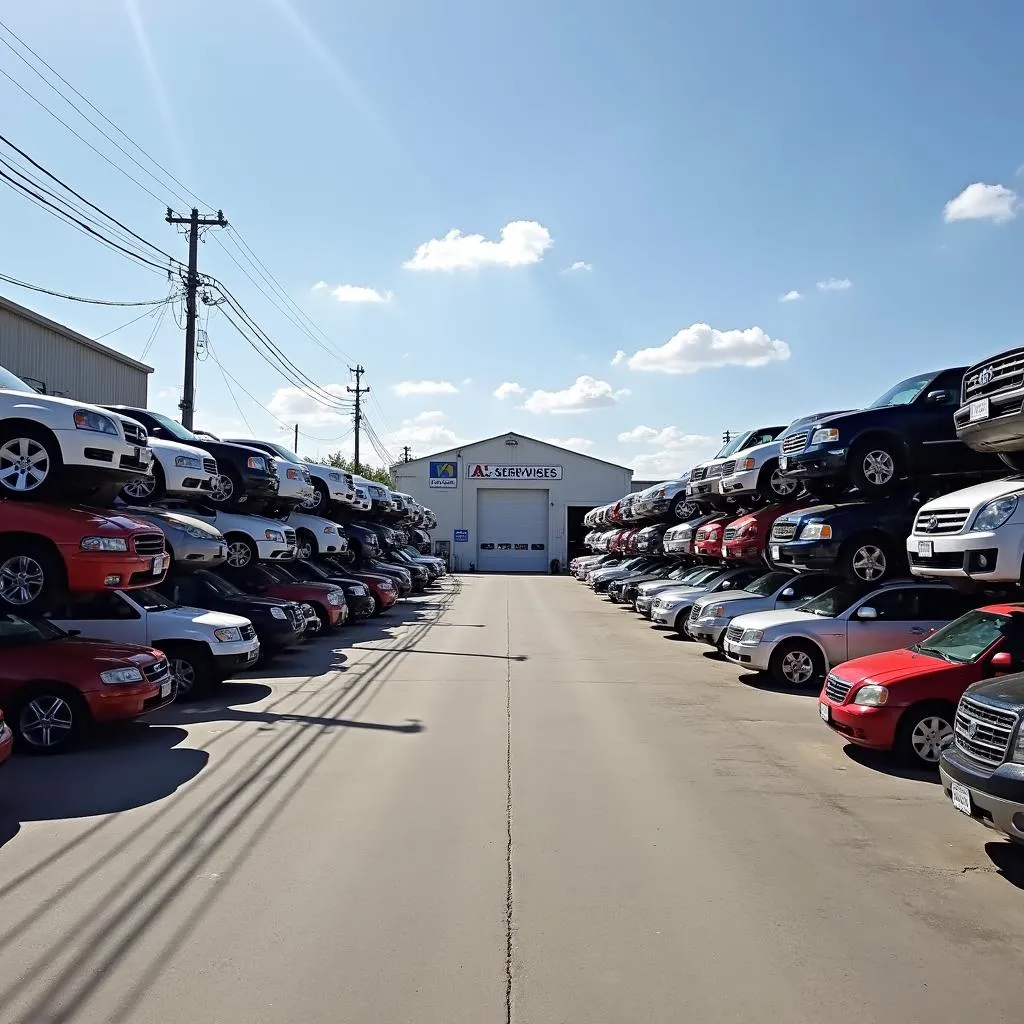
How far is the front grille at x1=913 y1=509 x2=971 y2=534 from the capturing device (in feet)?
29.3

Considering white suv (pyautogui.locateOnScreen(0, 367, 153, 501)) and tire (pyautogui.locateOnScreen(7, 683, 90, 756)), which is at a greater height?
white suv (pyautogui.locateOnScreen(0, 367, 153, 501))

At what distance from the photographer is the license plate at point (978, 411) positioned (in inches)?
346

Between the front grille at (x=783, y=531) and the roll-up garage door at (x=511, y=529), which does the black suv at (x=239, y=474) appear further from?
the roll-up garage door at (x=511, y=529)

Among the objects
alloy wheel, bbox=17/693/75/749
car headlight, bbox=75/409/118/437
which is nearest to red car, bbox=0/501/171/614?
car headlight, bbox=75/409/118/437

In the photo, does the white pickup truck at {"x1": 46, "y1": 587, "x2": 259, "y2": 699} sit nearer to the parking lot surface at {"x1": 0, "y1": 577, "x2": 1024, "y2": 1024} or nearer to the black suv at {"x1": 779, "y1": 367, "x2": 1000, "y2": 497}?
the parking lot surface at {"x1": 0, "y1": 577, "x2": 1024, "y2": 1024}

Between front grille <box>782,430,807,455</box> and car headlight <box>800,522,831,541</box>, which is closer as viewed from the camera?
car headlight <box>800,522,831,541</box>

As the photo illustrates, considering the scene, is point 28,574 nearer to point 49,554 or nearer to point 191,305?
point 49,554

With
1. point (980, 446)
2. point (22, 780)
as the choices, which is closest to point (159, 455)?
point (22, 780)

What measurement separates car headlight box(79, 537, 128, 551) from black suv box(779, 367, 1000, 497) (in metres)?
9.24

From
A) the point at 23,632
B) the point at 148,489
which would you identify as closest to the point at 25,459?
the point at 23,632

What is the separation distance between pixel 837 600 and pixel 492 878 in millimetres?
8303

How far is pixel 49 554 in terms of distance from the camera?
956cm

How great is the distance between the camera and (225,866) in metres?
5.25

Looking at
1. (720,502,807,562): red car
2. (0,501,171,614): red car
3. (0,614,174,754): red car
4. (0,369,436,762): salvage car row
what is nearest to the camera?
(0,614,174,754): red car
